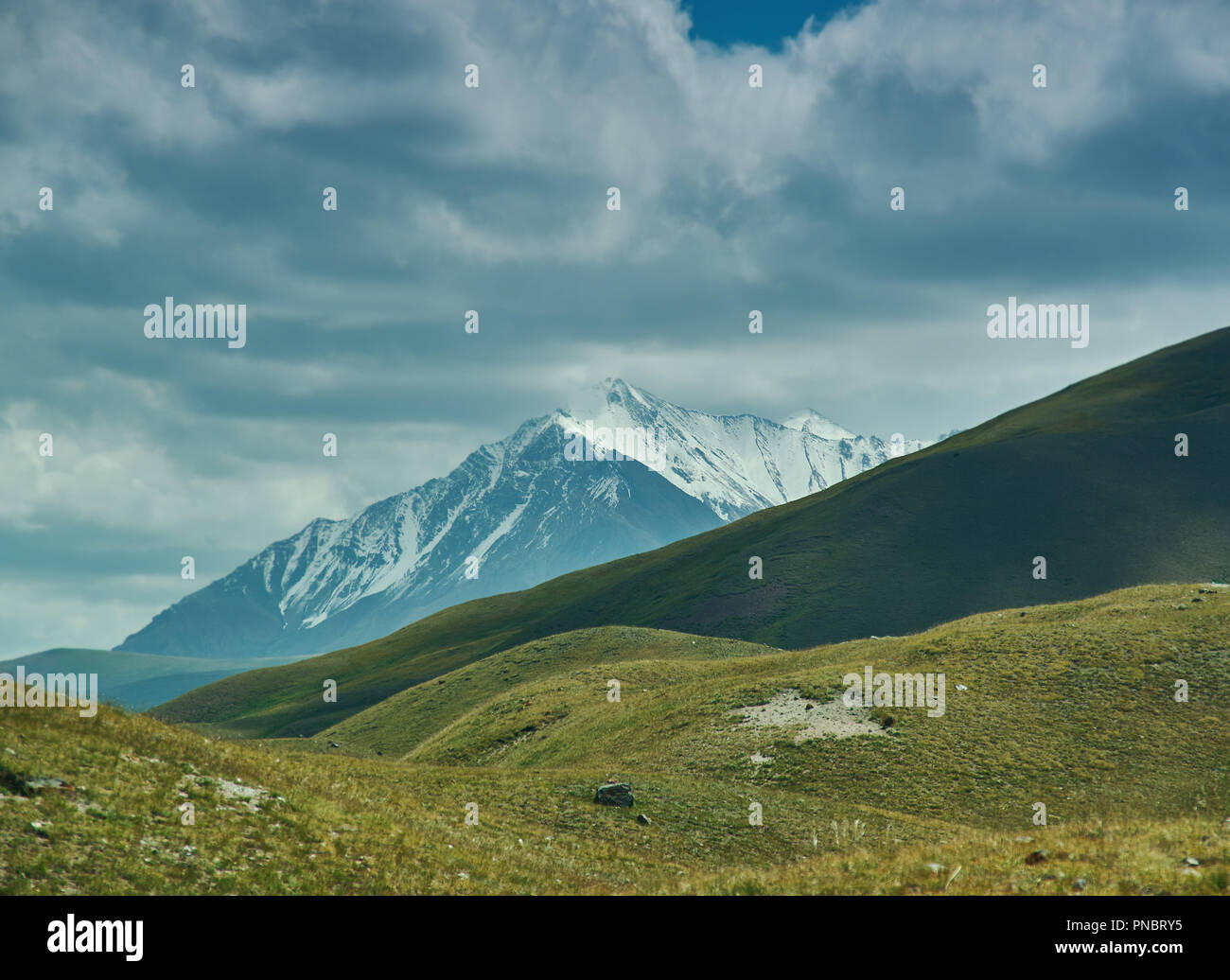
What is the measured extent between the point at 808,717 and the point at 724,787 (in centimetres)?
1340

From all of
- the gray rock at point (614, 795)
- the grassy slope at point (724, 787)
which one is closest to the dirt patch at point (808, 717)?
the grassy slope at point (724, 787)

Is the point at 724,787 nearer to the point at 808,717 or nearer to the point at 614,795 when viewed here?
the point at 614,795

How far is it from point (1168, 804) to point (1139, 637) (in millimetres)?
21826

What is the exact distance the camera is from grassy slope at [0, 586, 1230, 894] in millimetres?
18906

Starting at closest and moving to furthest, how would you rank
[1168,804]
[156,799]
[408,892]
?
[408,892] → [156,799] → [1168,804]

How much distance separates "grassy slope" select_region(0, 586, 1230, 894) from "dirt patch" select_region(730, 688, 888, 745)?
112 centimetres

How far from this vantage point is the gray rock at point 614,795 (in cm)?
3638

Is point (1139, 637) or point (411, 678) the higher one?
point (1139, 637)

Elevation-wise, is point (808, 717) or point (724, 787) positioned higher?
point (808, 717)

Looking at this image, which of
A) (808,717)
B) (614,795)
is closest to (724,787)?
(614,795)

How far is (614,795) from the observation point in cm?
3656
